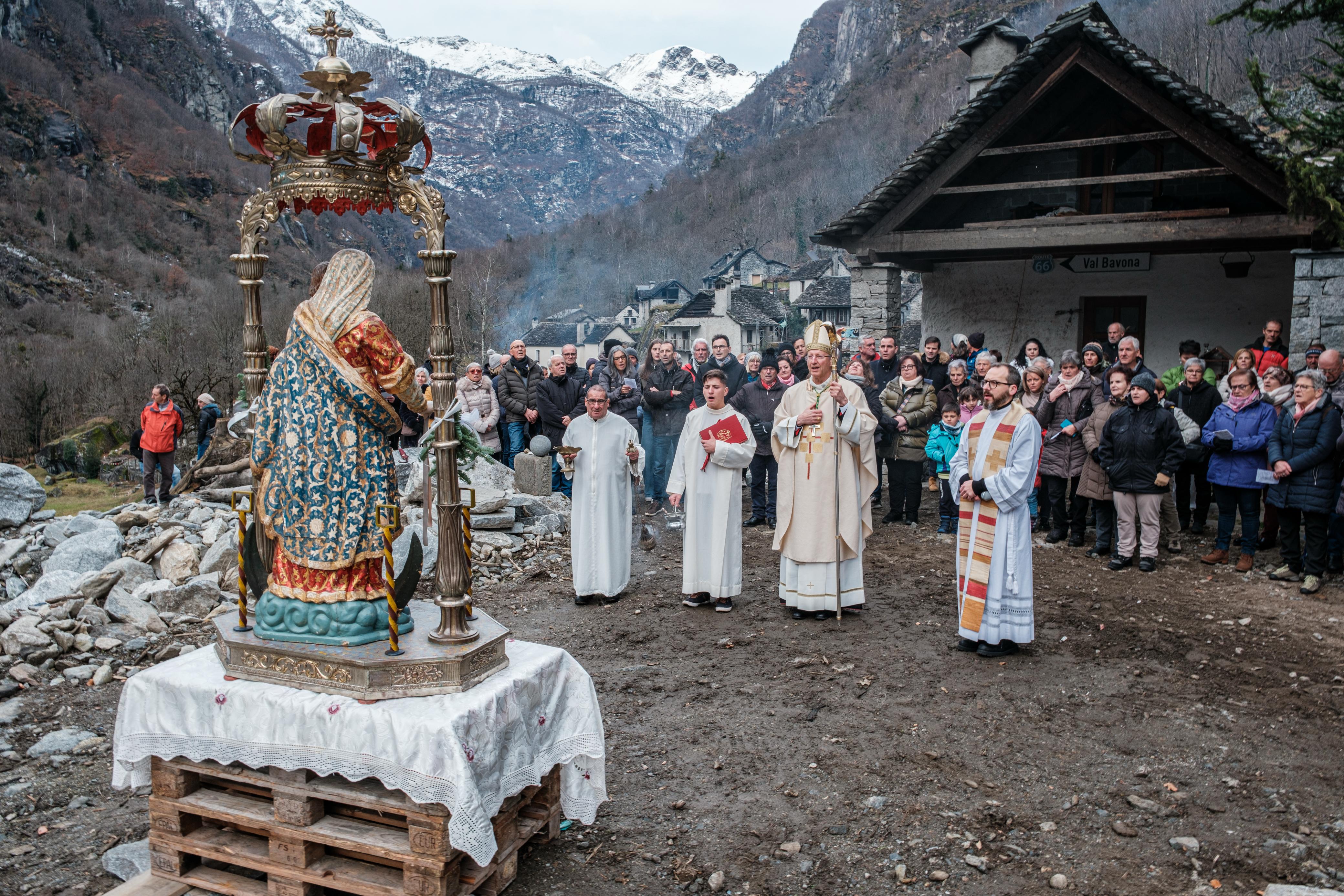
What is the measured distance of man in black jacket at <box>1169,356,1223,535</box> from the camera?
28.7ft

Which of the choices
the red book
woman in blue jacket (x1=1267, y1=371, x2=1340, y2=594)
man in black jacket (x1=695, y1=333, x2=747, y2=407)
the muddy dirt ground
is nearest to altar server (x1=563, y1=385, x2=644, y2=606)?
the muddy dirt ground

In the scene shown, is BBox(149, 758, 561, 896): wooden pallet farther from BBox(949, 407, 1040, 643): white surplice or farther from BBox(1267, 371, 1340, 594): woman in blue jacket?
BBox(1267, 371, 1340, 594): woman in blue jacket

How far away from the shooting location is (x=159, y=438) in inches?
512

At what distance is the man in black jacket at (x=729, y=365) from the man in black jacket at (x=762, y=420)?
0.75m

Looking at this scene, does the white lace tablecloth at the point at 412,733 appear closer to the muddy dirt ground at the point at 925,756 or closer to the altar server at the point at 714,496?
the muddy dirt ground at the point at 925,756

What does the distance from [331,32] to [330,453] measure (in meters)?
1.71

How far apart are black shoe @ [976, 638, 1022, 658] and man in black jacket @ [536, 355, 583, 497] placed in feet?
18.9

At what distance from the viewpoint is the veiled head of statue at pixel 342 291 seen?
→ 365 cm

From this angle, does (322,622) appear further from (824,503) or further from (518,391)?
(518,391)

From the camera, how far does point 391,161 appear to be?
3.77 m

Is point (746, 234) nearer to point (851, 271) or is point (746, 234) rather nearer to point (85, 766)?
point (851, 271)

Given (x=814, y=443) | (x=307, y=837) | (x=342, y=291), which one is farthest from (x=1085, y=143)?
(x=307, y=837)

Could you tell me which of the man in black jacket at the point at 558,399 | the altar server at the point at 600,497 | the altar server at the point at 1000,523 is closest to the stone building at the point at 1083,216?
the man in black jacket at the point at 558,399

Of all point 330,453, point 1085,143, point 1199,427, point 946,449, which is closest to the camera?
point 330,453
